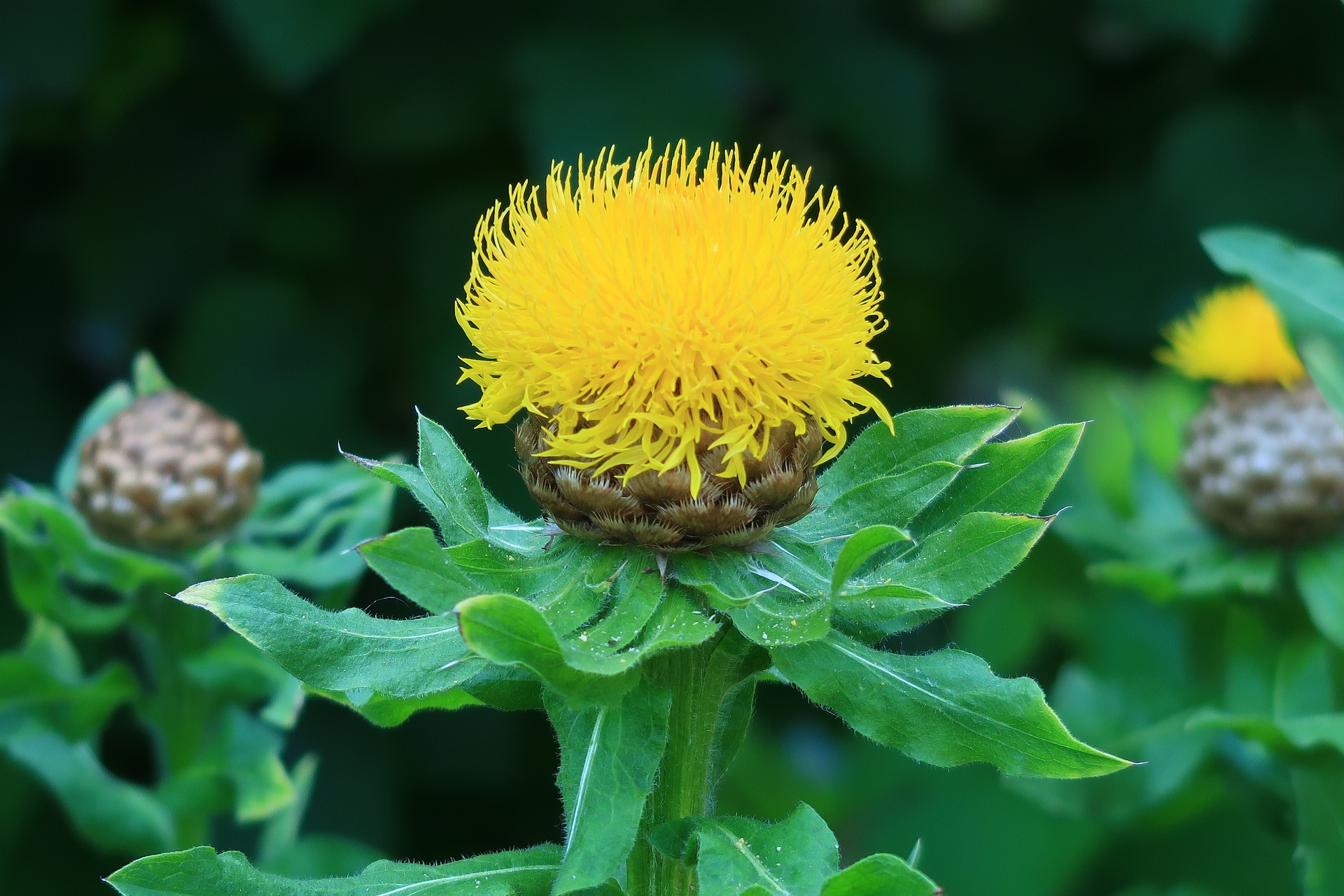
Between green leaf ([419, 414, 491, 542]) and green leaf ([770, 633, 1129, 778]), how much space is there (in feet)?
1.18

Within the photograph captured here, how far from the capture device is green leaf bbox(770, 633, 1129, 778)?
4.15ft

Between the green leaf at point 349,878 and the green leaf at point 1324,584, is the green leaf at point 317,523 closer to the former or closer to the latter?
the green leaf at point 349,878

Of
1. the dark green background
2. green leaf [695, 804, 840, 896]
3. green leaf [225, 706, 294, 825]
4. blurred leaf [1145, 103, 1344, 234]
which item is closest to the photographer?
green leaf [695, 804, 840, 896]

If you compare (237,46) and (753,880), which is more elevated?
(237,46)

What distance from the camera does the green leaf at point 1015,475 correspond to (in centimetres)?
140

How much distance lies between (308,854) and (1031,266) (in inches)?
102

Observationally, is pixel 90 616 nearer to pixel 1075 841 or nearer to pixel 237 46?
pixel 237 46

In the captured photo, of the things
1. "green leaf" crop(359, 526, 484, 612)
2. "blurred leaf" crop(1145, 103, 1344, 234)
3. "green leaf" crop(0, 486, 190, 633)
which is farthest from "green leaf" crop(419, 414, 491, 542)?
"blurred leaf" crop(1145, 103, 1344, 234)

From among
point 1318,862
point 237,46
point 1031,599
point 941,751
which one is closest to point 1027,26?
point 1031,599

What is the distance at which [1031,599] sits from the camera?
3297 mm

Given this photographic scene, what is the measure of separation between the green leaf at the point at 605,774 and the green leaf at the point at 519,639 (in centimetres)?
11

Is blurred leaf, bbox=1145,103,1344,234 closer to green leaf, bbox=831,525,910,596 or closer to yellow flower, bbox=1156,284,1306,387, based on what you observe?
yellow flower, bbox=1156,284,1306,387

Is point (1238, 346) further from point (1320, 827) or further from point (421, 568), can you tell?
point (421, 568)

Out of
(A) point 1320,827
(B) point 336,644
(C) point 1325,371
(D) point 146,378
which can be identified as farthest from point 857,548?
(D) point 146,378
